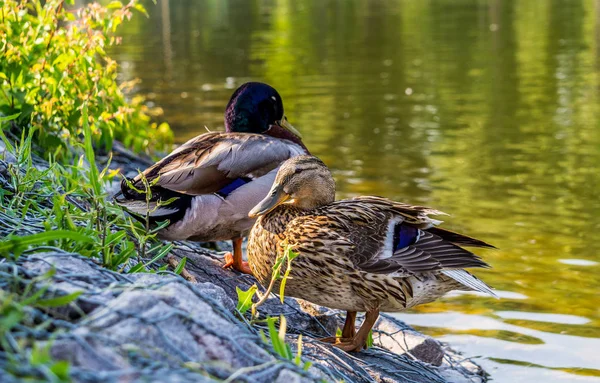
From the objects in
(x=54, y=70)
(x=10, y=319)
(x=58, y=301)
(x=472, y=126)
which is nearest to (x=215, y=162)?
(x=54, y=70)

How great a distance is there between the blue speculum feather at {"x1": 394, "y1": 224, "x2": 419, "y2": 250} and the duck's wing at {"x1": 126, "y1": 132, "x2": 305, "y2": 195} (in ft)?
3.34

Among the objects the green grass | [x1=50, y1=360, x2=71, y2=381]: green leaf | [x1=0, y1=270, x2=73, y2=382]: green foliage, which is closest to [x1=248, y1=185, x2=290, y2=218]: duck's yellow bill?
the green grass

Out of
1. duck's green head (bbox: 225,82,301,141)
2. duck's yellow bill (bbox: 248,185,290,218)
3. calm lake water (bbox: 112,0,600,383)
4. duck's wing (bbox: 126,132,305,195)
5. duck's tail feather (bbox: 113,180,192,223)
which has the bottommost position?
calm lake water (bbox: 112,0,600,383)

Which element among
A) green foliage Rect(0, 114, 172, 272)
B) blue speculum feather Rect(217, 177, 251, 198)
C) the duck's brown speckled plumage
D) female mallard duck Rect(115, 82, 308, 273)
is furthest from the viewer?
blue speculum feather Rect(217, 177, 251, 198)

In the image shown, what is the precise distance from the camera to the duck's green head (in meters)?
5.50

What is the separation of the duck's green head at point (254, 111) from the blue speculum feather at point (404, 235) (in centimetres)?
174

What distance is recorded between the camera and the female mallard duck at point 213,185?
4402mm

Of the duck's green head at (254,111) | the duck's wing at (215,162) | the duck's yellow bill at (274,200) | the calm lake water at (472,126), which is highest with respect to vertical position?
the duck's green head at (254,111)

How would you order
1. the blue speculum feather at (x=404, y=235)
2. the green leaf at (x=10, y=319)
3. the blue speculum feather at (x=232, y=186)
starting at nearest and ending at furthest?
the green leaf at (x=10, y=319), the blue speculum feather at (x=404, y=235), the blue speculum feather at (x=232, y=186)

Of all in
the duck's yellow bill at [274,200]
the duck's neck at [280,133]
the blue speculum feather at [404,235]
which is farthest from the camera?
the duck's neck at [280,133]

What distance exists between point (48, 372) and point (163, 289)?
648 mm

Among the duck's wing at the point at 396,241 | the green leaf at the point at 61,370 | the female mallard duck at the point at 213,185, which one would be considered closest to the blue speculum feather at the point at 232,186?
the female mallard duck at the point at 213,185

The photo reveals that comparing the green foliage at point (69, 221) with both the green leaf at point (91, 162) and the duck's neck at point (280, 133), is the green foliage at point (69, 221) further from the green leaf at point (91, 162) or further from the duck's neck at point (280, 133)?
the duck's neck at point (280, 133)

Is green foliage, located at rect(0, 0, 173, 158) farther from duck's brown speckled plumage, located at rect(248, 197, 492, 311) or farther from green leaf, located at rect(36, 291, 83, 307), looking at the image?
green leaf, located at rect(36, 291, 83, 307)
